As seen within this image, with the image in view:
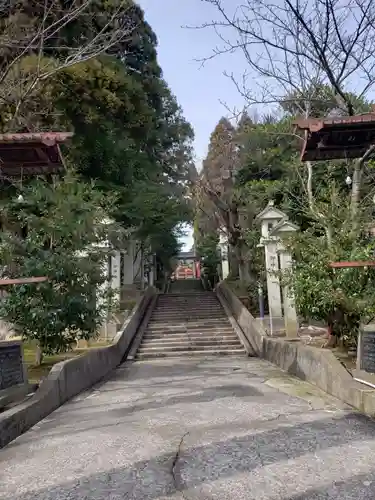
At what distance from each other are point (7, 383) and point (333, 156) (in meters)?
5.20

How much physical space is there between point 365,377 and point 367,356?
0.99 ft

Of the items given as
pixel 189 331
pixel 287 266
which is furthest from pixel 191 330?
pixel 287 266

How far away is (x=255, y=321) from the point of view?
14031 millimetres

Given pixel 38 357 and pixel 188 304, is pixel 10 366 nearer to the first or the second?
pixel 38 357

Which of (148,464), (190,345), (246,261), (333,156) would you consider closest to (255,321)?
(190,345)

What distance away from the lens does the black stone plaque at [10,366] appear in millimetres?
5602

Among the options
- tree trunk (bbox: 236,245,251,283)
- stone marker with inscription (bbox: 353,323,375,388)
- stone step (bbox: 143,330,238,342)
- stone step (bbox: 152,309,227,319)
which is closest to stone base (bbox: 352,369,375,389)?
stone marker with inscription (bbox: 353,323,375,388)

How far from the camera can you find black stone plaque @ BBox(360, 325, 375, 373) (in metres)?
5.89

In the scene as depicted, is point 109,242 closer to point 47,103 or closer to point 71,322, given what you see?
point 71,322

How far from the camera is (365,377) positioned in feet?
20.1

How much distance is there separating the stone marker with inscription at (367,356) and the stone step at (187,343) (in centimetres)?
814

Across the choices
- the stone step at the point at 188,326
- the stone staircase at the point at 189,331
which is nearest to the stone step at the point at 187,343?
the stone staircase at the point at 189,331

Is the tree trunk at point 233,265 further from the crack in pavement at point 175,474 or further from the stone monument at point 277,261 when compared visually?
the crack in pavement at point 175,474

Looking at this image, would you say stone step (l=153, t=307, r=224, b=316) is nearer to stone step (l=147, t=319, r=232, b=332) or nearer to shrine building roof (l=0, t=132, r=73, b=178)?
stone step (l=147, t=319, r=232, b=332)
